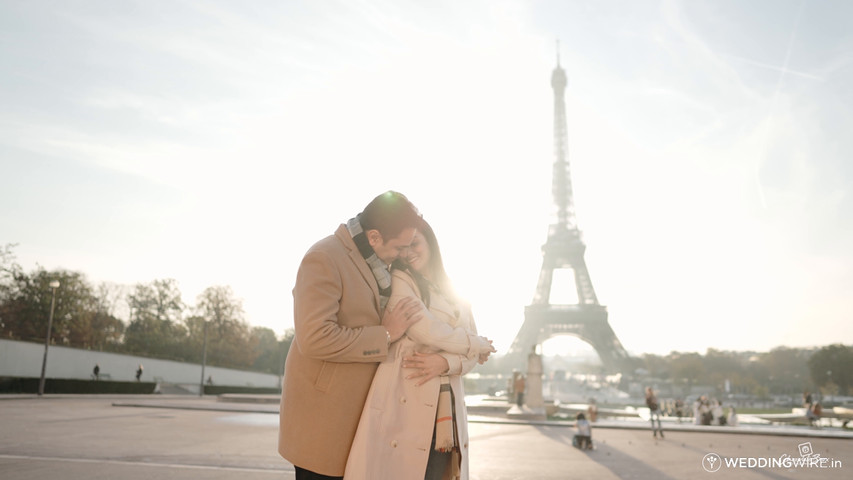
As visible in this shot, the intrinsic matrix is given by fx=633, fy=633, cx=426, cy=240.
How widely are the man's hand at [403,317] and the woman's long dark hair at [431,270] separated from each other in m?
0.15

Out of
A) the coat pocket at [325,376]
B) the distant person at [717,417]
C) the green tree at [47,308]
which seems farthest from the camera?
the green tree at [47,308]

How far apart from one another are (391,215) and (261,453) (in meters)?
6.67

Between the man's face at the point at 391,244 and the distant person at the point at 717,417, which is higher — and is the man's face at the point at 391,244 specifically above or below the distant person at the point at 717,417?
above

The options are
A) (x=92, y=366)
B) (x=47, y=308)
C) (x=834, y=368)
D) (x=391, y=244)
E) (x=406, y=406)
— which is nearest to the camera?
(x=406, y=406)

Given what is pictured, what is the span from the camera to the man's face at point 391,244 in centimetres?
288

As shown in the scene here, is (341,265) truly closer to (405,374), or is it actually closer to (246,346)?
(405,374)

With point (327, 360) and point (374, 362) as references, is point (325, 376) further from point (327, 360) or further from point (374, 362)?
point (374, 362)

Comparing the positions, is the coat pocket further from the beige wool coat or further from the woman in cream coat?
the woman in cream coat

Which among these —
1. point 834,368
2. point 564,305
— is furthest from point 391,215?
point 834,368

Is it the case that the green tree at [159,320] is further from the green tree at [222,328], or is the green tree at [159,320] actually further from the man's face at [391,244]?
the man's face at [391,244]

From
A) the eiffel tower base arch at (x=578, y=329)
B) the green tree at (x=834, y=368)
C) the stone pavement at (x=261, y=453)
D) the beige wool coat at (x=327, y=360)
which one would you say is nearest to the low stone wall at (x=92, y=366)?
the stone pavement at (x=261, y=453)

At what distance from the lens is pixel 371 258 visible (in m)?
2.93

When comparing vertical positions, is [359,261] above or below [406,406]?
above

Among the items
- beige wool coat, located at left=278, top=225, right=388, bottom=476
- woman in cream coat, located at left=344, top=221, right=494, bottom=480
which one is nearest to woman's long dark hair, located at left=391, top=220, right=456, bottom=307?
woman in cream coat, located at left=344, top=221, right=494, bottom=480
